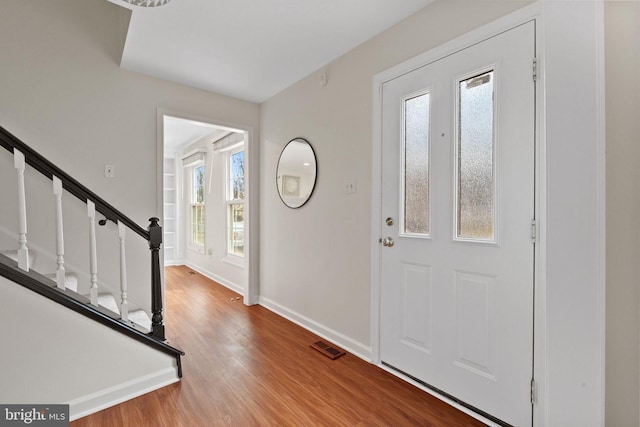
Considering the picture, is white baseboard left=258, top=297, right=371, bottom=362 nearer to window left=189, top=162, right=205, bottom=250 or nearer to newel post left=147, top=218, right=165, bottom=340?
newel post left=147, top=218, right=165, bottom=340

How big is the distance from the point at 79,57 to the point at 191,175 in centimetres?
362

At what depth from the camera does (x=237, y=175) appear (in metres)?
4.43

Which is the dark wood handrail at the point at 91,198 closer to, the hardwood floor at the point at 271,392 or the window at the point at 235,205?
the hardwood floor at the point at 271,392

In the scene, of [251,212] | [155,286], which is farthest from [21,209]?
[251,212]

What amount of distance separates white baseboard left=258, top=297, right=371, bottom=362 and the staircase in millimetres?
1188

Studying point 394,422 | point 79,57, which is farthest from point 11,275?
point 394,422

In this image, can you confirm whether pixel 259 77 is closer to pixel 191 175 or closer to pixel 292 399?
pixel 292 399

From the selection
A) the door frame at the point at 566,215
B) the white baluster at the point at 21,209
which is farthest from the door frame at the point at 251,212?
the door frame at the point at 566,215

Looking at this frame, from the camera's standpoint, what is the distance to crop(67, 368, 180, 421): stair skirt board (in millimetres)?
1651

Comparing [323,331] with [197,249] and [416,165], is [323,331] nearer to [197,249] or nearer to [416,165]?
[416,165]

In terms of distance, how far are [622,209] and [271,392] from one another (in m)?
2.02

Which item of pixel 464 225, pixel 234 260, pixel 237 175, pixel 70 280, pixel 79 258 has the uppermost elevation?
pixel 237 175

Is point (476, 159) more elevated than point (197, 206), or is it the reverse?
point (476, 159)

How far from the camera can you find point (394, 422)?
1606 mm
